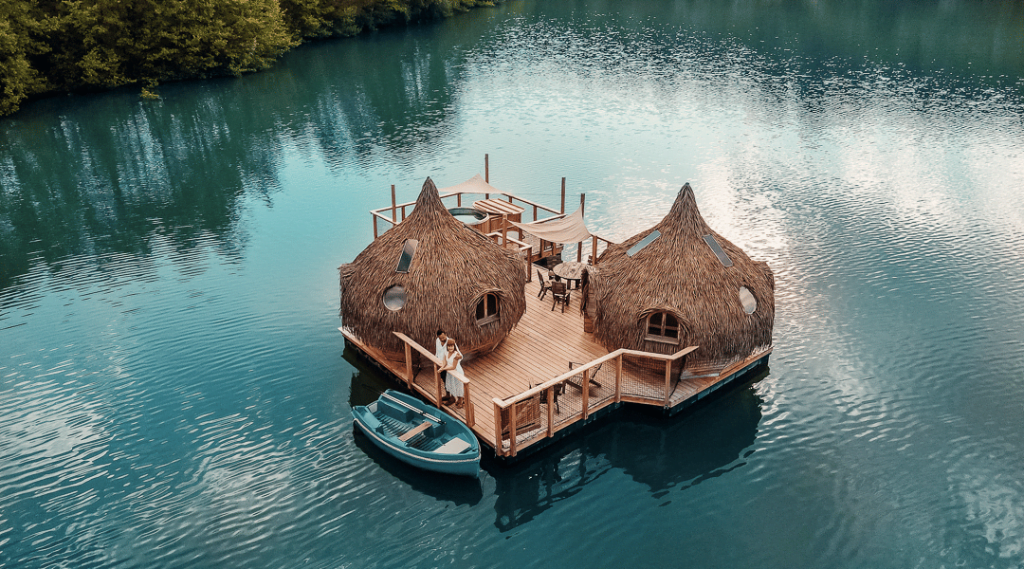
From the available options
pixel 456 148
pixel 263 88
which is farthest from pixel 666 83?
pixel 263 88

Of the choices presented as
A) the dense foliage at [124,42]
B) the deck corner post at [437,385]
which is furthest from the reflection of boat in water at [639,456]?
the dense foliage at [124,42]

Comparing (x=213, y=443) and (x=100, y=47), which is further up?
(x=100, y=47)

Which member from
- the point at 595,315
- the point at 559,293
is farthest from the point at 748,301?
the point at 559,293

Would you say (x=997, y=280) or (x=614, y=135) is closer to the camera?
(x=997, y=280)

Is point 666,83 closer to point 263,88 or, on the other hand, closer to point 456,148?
point 456,148

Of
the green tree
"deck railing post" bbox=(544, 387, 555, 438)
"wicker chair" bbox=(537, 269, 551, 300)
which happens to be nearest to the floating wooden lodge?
"deck railing post" bbox=(544, 387, 555, 438)

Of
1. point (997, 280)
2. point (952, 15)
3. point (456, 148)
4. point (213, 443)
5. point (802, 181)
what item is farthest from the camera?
point (952, 15)

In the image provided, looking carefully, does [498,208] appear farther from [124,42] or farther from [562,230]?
[124,42]

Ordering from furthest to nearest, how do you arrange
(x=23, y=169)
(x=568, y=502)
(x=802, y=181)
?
(x=23, y=169) → (x=802, y=181) → (x=568, y=502)
